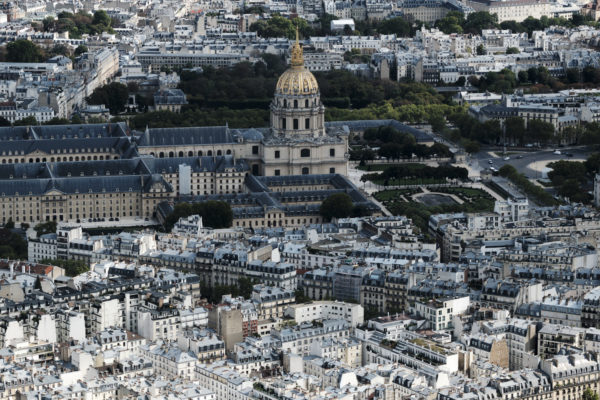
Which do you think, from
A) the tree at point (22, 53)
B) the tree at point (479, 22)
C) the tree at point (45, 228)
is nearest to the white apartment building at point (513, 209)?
the tree at point (45, 228)

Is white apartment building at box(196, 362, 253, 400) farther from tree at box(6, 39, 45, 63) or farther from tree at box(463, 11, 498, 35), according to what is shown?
tree at box(463, 11, 498, 35)

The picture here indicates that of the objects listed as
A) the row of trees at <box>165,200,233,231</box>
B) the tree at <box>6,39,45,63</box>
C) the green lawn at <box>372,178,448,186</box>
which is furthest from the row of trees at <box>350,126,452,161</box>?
the tree at <box>6,39,45,63</box>

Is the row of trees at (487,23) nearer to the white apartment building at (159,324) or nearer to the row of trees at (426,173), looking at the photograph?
the row of trees at (426,173)


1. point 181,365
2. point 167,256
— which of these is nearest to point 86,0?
point 167,256

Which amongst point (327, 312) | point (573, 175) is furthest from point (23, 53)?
point (327, 312)

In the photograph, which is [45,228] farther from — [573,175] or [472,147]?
[472,147]

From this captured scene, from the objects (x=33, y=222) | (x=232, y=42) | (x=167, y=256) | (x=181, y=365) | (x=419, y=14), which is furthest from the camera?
(x=419, y=14)

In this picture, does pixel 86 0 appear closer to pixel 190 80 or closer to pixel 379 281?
pixel 190 80

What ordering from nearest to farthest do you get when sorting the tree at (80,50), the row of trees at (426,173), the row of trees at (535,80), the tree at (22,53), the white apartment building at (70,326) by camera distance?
the white apartment building at (70,326)
the row of trees at (426,173)
the row of trees at (535,80)
the tree at (22,53)
the tree at (80,50)
